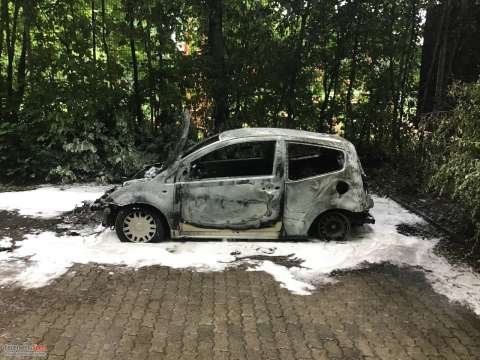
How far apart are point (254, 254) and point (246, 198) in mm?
784

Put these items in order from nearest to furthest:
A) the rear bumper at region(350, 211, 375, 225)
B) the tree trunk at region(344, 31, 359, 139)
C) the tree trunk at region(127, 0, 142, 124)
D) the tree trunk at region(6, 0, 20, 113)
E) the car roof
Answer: the car roof, the rear bumper at region(350, 211, 375, 225), the tree trunk at region(127, 0, 142, 124), the tree trunk at region(6, 0, 20, 113), the tree trunk at region(344, 31, 359, 139)

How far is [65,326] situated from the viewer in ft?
13.2

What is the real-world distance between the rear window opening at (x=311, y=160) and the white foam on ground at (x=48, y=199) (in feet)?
13.5

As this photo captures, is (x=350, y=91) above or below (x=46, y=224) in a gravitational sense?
above

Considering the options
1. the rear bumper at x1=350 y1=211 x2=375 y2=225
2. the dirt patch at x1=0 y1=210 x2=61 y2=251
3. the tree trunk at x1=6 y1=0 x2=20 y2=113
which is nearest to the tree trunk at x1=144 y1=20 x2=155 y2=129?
the tree trunk at x1=6 y1=0 x2=20 y2=113

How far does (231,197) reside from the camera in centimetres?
604

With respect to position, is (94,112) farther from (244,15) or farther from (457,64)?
(457,64)

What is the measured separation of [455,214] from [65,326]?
258 inches

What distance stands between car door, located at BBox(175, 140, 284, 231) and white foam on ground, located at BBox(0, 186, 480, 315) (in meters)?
0.34

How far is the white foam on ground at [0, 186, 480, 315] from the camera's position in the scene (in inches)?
200

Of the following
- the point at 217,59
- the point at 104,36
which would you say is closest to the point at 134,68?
the point at 104,36

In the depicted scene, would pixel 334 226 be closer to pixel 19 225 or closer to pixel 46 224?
pixel 46 224

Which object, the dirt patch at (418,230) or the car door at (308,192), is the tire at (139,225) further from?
the dirt patch at (418,230)

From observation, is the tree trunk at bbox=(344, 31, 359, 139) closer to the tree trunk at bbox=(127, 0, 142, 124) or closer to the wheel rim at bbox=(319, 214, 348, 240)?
the tree trunk at bbox=(127, 0, 142, 124)
